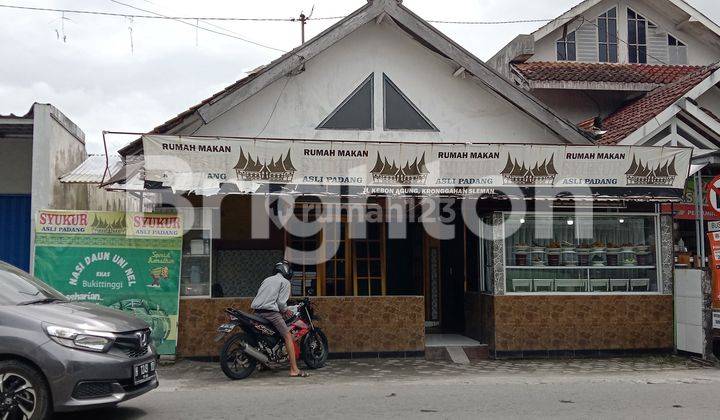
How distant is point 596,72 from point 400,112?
6.87 metres

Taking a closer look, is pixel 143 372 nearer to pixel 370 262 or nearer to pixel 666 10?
pixel 370 262

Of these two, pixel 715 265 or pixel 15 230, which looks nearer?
pixel 715 265

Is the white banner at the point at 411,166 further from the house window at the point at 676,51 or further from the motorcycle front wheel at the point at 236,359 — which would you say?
the house window at the point at 676,51

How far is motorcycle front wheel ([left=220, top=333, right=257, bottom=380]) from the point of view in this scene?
9.83 metres

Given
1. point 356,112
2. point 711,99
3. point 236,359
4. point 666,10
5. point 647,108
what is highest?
point 666,10

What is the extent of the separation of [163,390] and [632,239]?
8383mm

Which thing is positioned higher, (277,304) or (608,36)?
(608,36)

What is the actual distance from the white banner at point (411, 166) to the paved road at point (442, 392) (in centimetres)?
282

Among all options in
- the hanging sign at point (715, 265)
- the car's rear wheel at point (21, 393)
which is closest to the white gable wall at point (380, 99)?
the hanging sign at point (715, 265)

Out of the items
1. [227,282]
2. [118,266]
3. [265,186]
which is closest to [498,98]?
[265,186]

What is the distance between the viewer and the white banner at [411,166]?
10.9 m

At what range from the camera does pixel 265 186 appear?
11.0 m

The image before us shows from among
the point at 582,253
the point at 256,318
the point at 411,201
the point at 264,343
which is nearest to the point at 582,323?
the point at 582,253

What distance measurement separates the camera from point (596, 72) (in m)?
17.7
